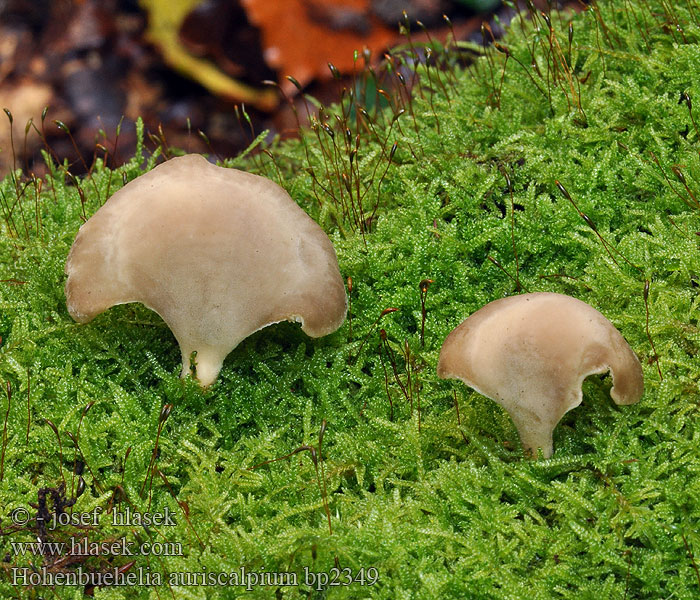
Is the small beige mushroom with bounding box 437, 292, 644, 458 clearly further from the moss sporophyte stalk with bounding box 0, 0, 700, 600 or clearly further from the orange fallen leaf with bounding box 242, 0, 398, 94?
the orange fallen leaf with bounding box 242, 0, 398, 94

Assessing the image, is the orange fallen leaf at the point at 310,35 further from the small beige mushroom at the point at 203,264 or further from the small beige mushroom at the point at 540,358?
the small beige mushroom at the point at 540,358

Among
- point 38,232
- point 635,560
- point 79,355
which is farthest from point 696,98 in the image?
point 38,232

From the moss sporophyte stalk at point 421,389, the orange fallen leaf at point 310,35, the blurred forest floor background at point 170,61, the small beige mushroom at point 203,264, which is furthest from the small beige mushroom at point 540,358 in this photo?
the orange fallen leaf at point 310,35

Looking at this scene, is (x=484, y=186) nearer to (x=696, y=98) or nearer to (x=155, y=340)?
(x=696, y=98)

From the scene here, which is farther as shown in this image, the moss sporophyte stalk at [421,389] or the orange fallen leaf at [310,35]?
the orange fallen leaf at [310,35]

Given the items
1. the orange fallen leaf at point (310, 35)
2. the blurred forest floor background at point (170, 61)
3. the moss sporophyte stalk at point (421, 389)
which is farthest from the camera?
the orange fallen leaf at point (310, 35)

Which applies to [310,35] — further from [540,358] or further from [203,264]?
[540,358]
